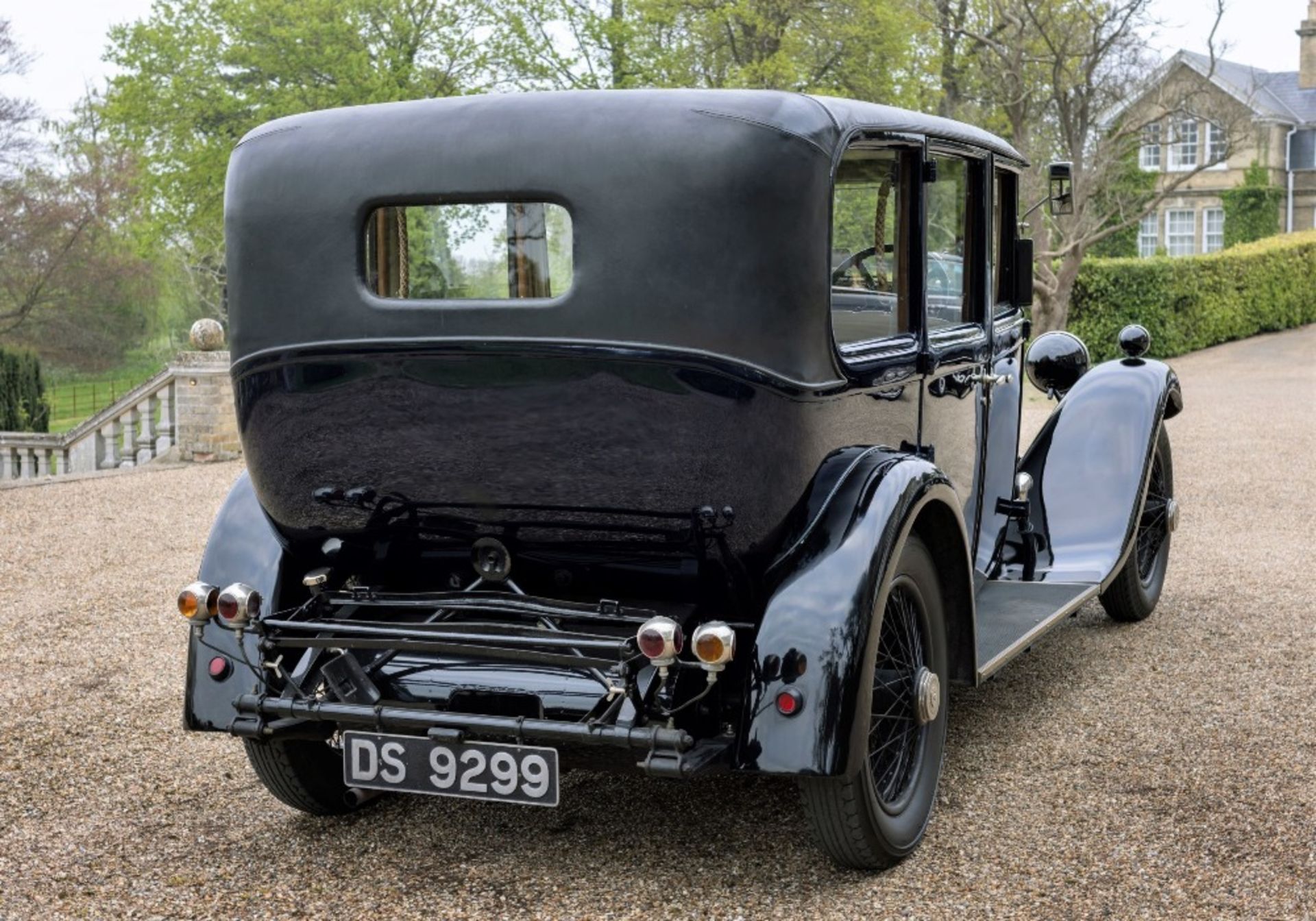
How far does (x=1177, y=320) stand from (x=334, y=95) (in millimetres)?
21008

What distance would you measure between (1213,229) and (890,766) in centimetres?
4058

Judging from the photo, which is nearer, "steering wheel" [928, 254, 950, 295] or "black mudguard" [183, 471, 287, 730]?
"black mudguard" [183, 471, 287, 730]

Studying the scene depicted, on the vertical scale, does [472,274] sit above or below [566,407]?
above

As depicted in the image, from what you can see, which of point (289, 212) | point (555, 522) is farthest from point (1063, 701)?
point (289, 212)

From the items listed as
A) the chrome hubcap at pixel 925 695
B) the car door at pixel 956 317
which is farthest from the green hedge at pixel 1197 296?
the chrome hubcap at pixel 925 695

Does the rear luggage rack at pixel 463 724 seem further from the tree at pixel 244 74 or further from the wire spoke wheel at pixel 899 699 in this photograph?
the tree at pixel 244 74

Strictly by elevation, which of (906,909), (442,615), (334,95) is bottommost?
(906,909)

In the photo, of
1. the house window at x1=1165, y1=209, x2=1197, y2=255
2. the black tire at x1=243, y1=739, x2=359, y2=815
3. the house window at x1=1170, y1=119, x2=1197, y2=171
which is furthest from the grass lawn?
the house window at x1=1165, y1=209, x2=1197, y2=255

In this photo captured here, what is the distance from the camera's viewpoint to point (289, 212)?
347cm

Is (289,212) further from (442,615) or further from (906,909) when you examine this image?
(906,909)

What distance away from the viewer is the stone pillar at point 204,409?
13.3m

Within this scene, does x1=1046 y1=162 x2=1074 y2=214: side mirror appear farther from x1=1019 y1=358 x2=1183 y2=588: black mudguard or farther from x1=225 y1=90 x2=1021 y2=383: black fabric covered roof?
x1=225 y1=90 x2=1021 y2=383: black fabric covered roof

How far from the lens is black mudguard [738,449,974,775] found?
3.18 m

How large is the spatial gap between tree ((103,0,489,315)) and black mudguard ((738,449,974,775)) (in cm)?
3152
